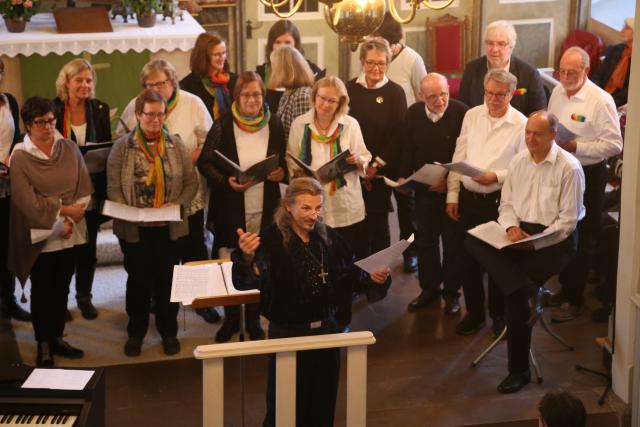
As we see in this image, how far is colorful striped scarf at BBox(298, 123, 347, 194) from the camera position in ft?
21.7

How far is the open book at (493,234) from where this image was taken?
598cm

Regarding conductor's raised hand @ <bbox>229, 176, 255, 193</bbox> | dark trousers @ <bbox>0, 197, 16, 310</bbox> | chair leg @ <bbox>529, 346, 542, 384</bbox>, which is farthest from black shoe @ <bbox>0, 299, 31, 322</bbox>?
chair leg @ <bbox>529, 346, 542, 384</bbox>

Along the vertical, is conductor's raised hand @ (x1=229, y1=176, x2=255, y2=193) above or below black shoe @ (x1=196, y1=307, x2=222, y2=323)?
above

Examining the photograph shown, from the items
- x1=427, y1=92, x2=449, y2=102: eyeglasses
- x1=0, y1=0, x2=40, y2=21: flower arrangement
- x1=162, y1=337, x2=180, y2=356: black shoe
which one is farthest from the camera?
x1=0, y1=0, x2=40, y2=21: flower arrangement

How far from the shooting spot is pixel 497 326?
263 inches

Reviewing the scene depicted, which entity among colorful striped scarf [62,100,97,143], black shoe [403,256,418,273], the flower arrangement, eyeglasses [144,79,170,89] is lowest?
black shoe [403,256,418,273]

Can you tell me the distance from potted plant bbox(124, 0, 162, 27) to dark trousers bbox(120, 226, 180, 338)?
9.86ft

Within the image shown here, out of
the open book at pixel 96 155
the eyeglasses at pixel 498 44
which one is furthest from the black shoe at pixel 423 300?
the open book at pixel 96 155

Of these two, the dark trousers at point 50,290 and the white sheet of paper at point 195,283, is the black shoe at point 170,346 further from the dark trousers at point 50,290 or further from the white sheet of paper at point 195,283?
the white sheet of paper at point 195,283

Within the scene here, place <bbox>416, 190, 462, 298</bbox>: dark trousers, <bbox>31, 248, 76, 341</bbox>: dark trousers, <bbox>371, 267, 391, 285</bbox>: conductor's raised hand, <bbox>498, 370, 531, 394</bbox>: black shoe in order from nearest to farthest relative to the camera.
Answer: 1. <bbox>371, 267, 391, 285</bbox>: conductor's raised hand
2. <bbox>498, 370, 531, 394</bbox>: black shoe
3. <bbox>31, 248, 76, 341</bbox>: dark trousers
4. <bbox>416, 190, 462, 298</bbox>: dark trousers

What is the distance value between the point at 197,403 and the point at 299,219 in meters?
1.57

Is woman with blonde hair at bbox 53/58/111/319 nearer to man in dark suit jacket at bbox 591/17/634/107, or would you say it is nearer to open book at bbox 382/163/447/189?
open book at bbox 382/163/447/189

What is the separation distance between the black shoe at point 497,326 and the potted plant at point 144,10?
12.9ft

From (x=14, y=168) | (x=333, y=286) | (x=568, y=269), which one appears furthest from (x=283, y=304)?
(x=568, y=269)
